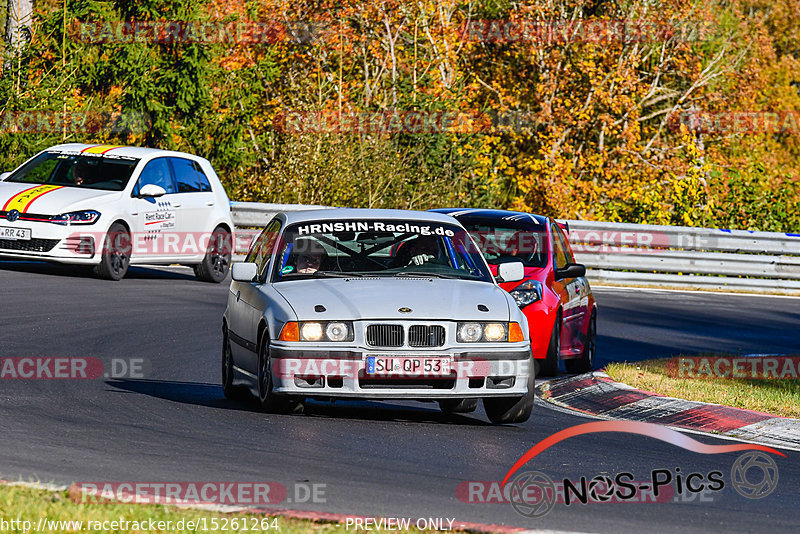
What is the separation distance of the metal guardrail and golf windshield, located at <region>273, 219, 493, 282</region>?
1463 cm

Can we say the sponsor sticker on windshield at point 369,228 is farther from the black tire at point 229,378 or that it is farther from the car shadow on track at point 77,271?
the car shadow on track at point 77,271

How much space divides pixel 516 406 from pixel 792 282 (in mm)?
17662

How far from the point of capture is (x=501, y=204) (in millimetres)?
38000

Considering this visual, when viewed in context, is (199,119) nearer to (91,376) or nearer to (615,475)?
(91,376)

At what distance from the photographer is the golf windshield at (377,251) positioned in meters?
10.7

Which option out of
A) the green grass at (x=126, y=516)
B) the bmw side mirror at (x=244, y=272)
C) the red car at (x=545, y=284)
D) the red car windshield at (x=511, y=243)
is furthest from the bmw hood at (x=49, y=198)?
the green grass at (x=126, y=516)

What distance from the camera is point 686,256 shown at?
2630 centimetres

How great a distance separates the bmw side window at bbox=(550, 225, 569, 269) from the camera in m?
14.6

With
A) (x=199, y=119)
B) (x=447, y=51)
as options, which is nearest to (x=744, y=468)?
(x=199, y=119)

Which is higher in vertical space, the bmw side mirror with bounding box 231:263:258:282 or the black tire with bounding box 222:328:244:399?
the bmw side mirror with bounding box 231:263:258:282

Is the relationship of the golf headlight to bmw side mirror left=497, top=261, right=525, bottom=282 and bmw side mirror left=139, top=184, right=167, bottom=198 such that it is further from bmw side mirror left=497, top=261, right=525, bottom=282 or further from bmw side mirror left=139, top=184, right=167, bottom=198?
bmw side mirror left=139, top=184, right=167, bottom=198

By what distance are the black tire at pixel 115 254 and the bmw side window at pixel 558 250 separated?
697 centimetres

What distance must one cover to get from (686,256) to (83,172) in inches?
436

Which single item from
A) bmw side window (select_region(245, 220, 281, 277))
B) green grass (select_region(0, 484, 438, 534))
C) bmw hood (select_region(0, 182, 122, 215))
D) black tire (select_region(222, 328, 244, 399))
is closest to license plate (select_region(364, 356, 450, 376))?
bmw side window (select_region(245, 220, 281, 277))
